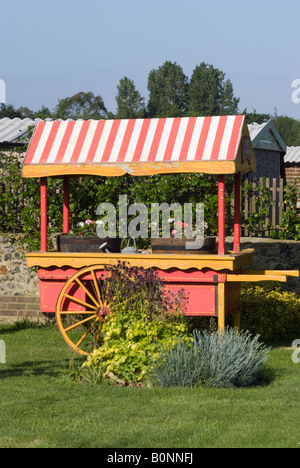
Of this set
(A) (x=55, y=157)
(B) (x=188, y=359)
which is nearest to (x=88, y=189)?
(A) (x=55, y=157)

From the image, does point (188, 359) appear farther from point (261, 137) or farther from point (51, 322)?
point (261, 137)

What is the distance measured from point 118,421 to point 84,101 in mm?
75105

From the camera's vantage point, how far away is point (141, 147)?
9.11 m

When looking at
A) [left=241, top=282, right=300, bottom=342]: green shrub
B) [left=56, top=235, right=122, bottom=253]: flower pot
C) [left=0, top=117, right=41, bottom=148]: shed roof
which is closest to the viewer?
[left=56, top=235, right=122, bottom=253]: flower pot

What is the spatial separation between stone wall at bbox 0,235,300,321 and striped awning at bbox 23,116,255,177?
9.01ft

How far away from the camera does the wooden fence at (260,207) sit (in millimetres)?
12414

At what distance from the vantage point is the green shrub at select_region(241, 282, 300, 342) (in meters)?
10.5

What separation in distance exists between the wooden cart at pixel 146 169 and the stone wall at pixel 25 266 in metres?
2.40

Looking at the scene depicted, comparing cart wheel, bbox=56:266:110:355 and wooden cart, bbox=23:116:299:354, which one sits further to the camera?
cart wheel, bbox=56:266:110:355

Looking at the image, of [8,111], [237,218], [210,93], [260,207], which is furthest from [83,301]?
[210,93]

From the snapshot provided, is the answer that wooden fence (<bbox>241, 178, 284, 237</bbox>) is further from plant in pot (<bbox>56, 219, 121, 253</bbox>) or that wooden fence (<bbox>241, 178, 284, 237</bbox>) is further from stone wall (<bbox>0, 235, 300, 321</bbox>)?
plant in pot (<bbox>56, 219, 121, 253</bbox>)

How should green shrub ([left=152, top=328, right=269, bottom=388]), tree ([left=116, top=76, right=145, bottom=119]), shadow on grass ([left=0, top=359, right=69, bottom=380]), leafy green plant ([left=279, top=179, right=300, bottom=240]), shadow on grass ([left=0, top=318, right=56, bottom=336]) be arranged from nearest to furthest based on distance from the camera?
green shrub ([left=152, top=328, right=269, bottom=388])
shadow on grass ([left=0, top=359, right=69, bottom=380])
shadow on grass ([left=0, top=318, right=56, bottom=336])
leafy green plant ([left=279, top=179, right=300, bottom=240])
tree ([left=116, top=76, right=145, bottom=119])

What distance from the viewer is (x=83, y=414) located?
21.5ft

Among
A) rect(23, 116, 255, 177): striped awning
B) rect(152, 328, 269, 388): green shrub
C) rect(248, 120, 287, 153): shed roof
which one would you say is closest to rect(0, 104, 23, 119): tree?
rect(248, 120, 287, 153): shed roof
